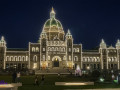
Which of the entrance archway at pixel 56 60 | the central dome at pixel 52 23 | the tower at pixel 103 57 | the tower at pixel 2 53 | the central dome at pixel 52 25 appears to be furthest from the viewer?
the central dome at pixel 52 23

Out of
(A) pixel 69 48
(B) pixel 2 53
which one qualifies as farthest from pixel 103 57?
(B) pixel 2 53

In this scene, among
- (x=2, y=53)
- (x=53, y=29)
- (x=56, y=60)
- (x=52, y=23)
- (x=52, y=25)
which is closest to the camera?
(x=2, y=53)

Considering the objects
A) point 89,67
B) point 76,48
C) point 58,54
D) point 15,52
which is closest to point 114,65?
point 89,67

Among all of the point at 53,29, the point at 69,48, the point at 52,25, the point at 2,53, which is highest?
the point at 52,25

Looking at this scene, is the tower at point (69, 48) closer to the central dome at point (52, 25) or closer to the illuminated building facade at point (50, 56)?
the illuminated building facade at point (50, 56)

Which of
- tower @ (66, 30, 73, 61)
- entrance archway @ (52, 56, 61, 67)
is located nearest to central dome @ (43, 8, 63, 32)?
tower @ (66, 30, 73, 61)

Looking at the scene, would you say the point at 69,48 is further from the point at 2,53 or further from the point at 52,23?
the point at 2,53

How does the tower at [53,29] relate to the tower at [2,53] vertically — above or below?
above

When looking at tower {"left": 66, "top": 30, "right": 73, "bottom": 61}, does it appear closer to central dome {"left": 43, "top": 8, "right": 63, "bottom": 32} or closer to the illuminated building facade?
the illuminated building facade

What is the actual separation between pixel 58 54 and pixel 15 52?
673 inches

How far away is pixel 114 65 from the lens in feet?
358

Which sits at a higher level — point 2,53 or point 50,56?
point 2,53

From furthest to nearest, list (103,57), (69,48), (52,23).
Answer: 1. (52,23)
2. (103,57)
3. (69,48)

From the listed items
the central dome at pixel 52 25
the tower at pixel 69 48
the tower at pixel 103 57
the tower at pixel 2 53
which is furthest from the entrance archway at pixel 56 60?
the tower at pixel 2 53
